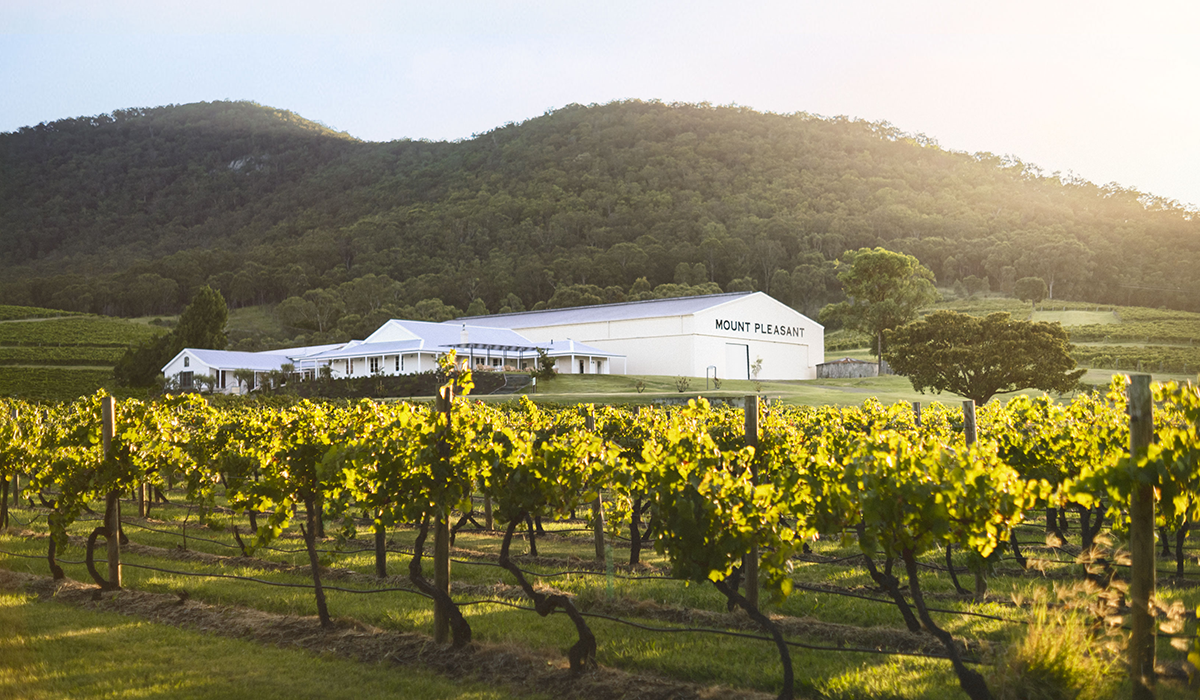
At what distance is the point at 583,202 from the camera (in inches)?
5502

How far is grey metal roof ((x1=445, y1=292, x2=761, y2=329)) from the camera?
5869 cm

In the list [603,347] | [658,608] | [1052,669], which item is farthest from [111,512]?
[603,347]

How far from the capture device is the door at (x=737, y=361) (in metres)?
58.6

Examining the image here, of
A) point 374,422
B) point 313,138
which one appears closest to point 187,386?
point 374,422

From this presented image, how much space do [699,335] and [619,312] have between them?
8843mm

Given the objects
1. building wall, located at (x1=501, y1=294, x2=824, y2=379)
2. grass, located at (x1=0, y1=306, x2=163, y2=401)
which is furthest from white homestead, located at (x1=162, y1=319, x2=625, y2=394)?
grass, located at (x1=0, y1=306, x2=163, y2=401)

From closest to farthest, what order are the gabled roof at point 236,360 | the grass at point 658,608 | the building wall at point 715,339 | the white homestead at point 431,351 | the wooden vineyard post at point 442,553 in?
A: the grass at point 658,608
the wooden vineyard post at point 442,553
the white homestead at point 431,351
the building wall at point 715,339
the gabled roof at point 236,360

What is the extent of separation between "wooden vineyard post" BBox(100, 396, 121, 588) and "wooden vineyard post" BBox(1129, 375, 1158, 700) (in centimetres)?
988

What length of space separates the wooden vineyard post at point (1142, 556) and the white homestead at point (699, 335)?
166ft

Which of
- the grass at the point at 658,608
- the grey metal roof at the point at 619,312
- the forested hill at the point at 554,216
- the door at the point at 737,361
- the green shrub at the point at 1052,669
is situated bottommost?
the grass at the point at 658,608

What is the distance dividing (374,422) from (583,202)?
133 m

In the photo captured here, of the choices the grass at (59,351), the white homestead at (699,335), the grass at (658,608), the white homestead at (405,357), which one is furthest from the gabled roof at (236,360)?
the grass at (658,608)

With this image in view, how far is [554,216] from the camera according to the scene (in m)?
133

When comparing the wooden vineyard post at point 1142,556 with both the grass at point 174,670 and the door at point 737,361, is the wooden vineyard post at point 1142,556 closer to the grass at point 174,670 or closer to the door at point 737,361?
the grass at point 174,670
